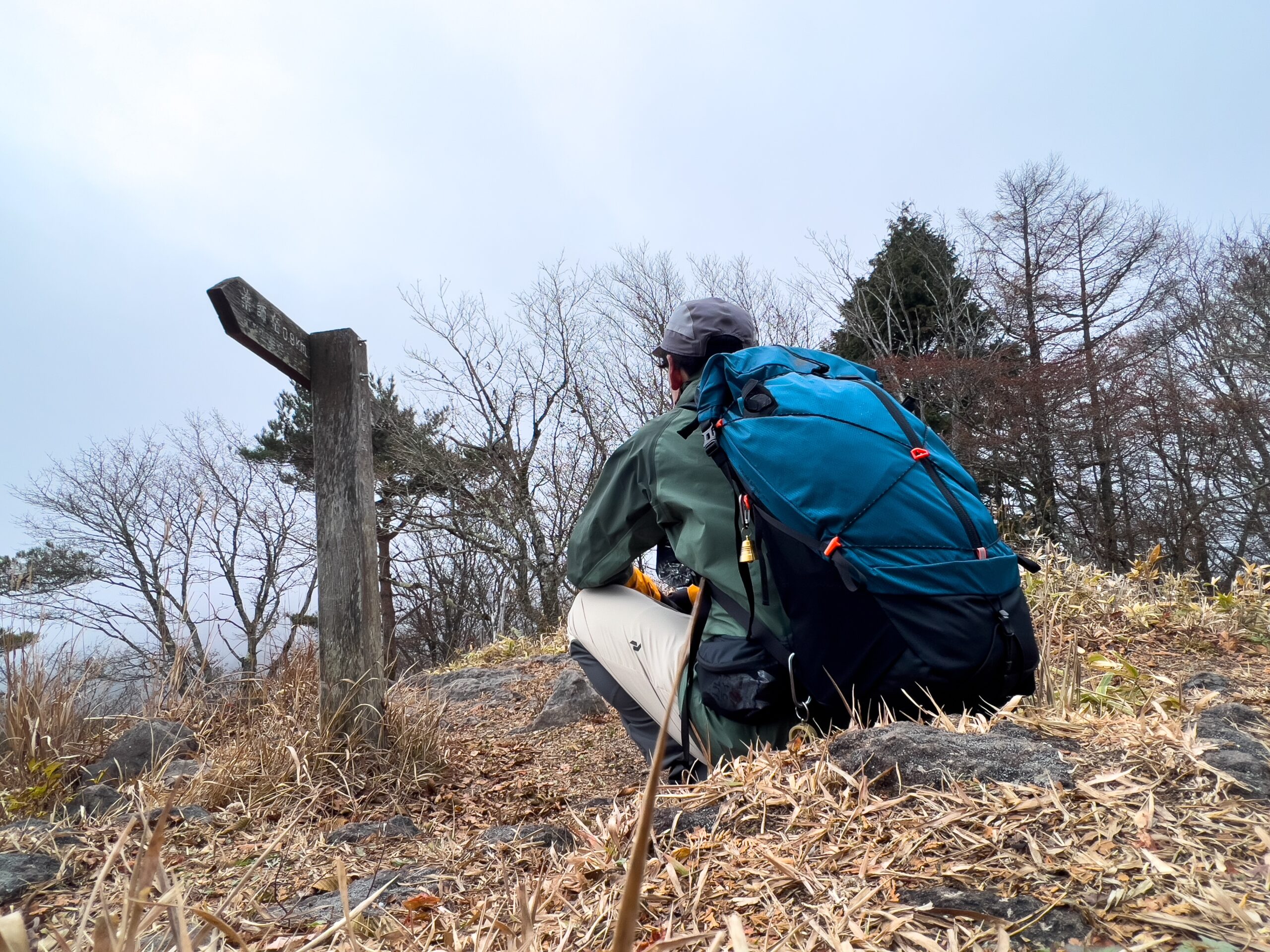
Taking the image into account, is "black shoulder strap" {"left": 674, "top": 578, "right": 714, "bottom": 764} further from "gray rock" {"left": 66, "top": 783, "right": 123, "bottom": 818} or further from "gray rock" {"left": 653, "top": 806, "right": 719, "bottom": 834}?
"gray rock" {"left": 66, "top": 783, "right": 123, "bottom": 818}

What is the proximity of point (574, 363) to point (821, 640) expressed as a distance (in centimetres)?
1373

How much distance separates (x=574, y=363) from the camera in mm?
15180

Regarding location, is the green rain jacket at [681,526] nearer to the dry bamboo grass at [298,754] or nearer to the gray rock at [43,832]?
the dry bamboo grass at [298,754]

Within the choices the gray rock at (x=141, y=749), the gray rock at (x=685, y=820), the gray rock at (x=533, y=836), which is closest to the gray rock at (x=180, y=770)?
the gray rock at (x=141, y=749)

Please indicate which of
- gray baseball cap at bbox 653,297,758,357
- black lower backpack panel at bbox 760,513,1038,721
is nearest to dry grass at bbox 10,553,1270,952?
black lower backpack panel at bbox 760,513,1038,721

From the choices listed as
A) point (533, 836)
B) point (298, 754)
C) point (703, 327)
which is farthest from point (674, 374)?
point (298, 754)

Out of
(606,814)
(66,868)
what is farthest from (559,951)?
(66,868)

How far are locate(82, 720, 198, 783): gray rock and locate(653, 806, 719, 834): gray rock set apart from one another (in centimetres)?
212

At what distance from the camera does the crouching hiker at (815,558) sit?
1754 millimetres

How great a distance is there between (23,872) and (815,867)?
6.49 ft

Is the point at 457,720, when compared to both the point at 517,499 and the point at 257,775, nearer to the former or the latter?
the point at 257,775

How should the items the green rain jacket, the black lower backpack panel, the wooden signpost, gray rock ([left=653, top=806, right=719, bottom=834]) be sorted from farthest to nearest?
the wooden signpost < the green rain jacket < the black lower backpack panel < gray rock ([left=653, top=806, right=719, bottom=834])

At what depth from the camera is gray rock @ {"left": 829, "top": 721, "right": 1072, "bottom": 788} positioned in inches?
53.6

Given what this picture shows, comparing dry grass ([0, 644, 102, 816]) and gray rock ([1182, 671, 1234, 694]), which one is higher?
dry grass ([0, 644, 102, 816])
